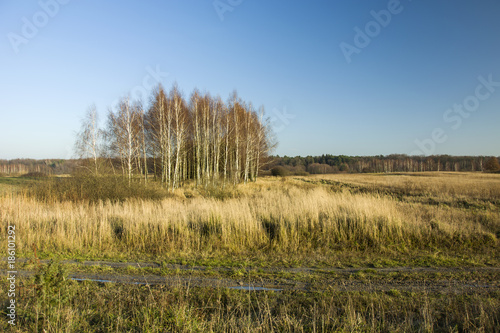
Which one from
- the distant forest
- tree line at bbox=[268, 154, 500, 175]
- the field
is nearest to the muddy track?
the field

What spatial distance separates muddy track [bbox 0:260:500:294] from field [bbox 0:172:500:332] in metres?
0.03

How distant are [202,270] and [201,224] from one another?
343cm

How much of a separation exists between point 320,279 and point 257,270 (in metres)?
1.37

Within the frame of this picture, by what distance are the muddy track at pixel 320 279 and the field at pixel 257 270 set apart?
3cm

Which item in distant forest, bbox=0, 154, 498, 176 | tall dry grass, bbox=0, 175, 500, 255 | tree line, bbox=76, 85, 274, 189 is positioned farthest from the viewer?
distant forest, bbox=0, 154, 498, 176

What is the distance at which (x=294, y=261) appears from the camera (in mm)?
6625

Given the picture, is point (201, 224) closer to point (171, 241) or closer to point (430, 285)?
point (171, 241)

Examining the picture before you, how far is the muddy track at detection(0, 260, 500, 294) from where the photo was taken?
195 inches

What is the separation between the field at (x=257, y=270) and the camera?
376cm

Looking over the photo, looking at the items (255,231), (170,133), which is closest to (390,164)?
(170,133)

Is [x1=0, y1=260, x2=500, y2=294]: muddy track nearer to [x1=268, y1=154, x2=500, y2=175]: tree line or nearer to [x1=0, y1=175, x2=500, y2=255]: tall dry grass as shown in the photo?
[x1=0, y1=175, x2=500, y2=255]: tall dry grass

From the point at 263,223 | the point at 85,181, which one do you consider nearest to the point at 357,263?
the point at 263,223

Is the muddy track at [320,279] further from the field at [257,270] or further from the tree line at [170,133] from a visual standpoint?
the tree line at [170,133]

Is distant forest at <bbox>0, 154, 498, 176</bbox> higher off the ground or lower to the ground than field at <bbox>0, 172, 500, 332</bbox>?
higher
